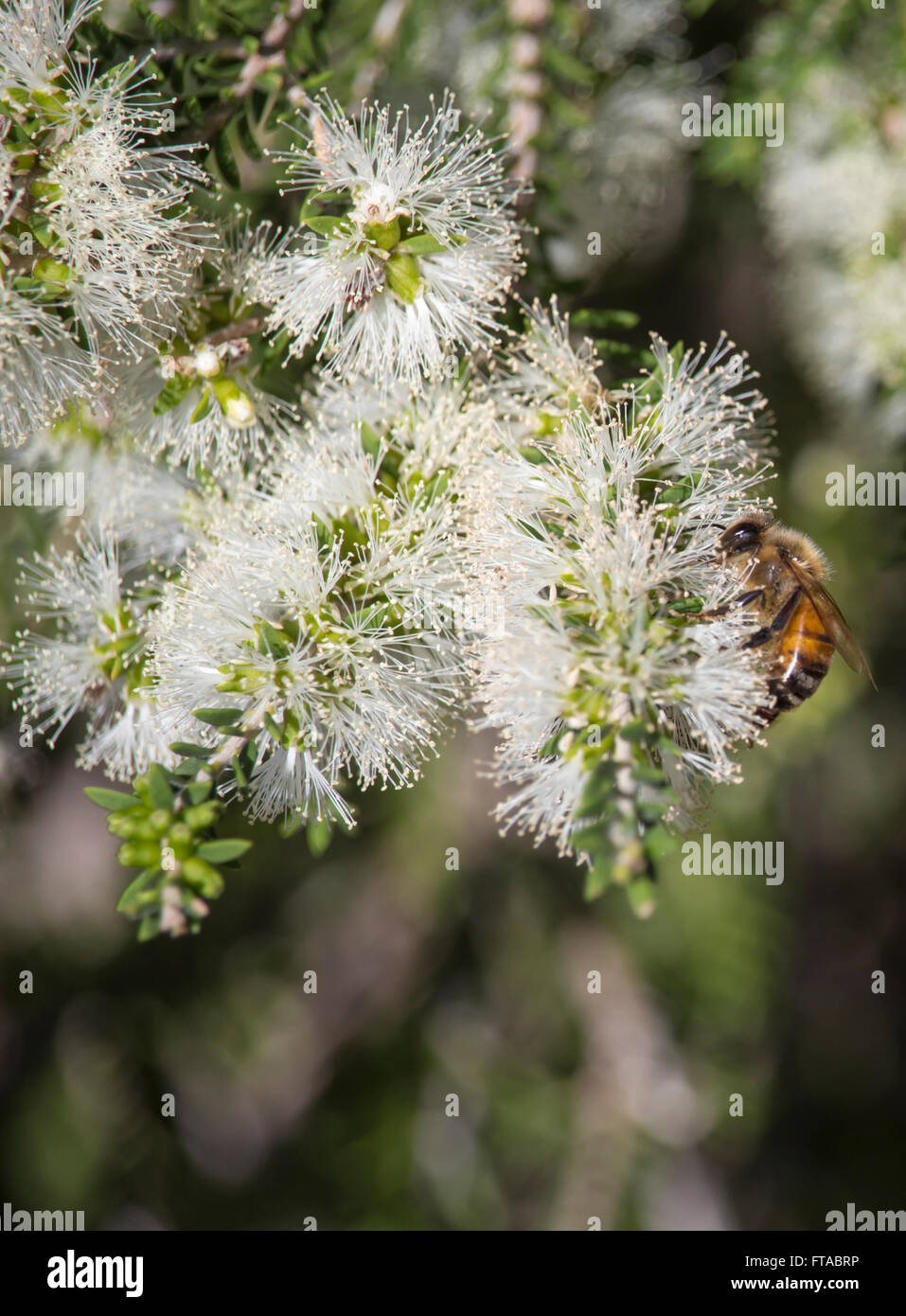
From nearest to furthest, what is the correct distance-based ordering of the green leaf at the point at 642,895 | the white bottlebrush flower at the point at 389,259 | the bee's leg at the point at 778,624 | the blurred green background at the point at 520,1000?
1. the green leaf at the point at 642,895
2. the white bottlebrush flower at the point at 389,259
3. the bee's leg at the point at 778,624
4. the blurred green background at the point at 520,1000

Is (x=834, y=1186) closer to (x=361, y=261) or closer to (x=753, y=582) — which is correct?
(x=753, y=582)

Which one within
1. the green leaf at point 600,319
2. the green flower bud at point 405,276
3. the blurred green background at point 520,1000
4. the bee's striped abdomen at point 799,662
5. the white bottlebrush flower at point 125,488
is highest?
the green leaf at point 600,319

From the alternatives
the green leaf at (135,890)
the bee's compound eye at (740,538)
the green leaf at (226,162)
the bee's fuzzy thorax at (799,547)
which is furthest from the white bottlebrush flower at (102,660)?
the bee's fuzzy thorax at (799,547)

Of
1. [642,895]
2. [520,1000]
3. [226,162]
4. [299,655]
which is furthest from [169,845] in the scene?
[520,1000]

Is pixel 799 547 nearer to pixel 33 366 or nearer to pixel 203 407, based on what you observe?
pixel 203 407

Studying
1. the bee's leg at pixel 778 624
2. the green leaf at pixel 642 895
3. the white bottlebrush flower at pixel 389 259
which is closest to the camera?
the green leaf at pixel 642 895

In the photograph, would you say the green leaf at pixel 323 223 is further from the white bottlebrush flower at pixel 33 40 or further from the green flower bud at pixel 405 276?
the white bottlebrush flower at pixel 33 40
